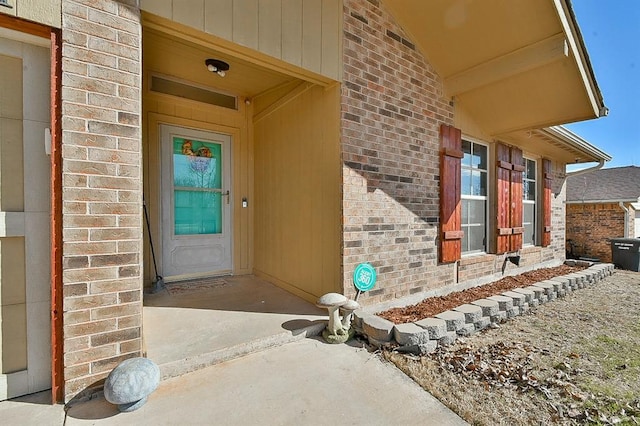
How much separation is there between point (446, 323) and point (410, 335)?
0.51m

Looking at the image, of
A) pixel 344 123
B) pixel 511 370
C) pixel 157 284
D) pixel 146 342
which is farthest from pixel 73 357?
pixel 511 370

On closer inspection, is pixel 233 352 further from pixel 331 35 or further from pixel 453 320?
pixel 331 35

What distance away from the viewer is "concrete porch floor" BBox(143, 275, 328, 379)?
2.21m

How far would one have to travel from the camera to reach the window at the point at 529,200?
612cm

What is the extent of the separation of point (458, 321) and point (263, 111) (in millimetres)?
3700

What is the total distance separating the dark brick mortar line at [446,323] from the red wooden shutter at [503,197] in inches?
39.9

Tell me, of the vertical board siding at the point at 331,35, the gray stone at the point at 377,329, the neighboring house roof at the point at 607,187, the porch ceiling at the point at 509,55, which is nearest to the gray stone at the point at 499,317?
the gray stone at the point at 377,329

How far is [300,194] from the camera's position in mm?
3635

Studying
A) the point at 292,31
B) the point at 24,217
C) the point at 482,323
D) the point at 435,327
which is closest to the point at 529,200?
the point at 482,323

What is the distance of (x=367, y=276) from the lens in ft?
10.1

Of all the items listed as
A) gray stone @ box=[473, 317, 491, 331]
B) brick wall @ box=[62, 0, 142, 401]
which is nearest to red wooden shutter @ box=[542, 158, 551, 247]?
gray stone @ box=[473, 317, 491, 331]

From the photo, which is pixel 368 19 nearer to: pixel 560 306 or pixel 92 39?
pixel 92 39

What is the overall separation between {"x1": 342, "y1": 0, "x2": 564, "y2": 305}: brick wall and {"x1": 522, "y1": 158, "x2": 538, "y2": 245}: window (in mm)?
3124

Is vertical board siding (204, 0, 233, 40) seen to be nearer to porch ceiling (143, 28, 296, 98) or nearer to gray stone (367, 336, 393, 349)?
porch ceiling (143, 28, 296, 98)
